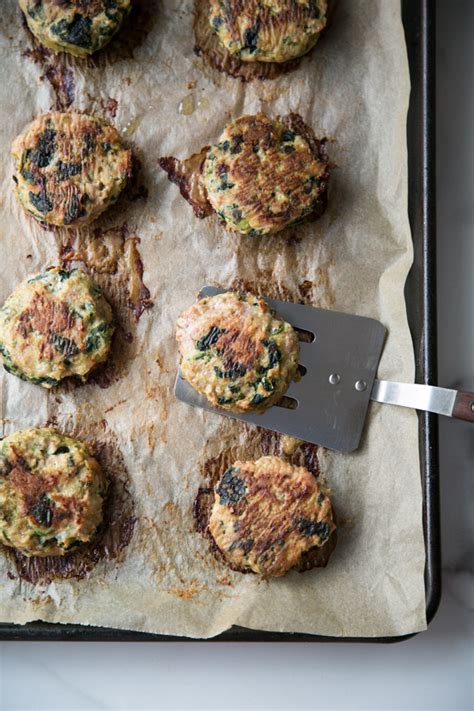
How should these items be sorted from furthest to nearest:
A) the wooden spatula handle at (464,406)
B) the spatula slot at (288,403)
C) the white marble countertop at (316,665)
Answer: the white marble countertop at (316,665)
the spatula slot at (288,403)
the wooden spatula handle at (464,406)

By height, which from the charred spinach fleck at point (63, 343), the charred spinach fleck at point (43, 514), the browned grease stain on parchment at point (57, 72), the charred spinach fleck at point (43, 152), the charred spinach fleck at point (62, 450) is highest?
the browned grease stain on parchment at point (57, 72)

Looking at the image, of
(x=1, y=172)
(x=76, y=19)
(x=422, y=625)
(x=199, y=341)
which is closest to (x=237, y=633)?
(x=422, y=625)

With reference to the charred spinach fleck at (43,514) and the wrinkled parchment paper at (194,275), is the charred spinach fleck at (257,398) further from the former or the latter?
the charred spinach fleck at (43,514)

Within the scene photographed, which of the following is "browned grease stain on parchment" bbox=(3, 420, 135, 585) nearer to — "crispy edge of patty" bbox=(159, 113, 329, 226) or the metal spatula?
the metal spatula

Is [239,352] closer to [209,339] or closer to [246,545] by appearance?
[209,339]

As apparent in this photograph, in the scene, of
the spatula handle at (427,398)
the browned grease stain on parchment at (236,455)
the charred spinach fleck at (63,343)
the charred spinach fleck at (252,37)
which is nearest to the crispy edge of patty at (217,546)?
the browned grease stain on parchment at (236,455)

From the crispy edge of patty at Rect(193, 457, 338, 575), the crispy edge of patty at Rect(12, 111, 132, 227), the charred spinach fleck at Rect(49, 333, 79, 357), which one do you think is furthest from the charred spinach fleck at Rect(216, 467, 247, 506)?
the crispy edge of patty at Rect(12, 111, 132, 227)

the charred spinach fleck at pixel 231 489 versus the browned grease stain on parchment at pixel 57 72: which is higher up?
the browned grease stain on parchment at pixel 57 72

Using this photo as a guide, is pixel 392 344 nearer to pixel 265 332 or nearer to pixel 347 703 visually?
pixel 265 332
